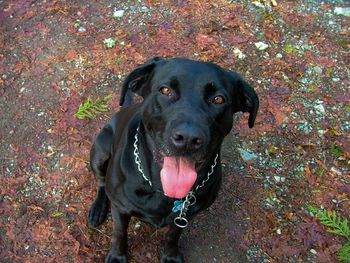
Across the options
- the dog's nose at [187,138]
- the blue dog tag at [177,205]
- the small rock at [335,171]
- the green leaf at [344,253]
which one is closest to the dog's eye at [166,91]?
the dog's nose at [187,138]

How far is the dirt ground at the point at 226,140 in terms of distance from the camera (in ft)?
12.1

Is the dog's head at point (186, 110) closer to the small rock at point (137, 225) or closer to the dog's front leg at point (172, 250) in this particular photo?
the dog's front leg at point (172, 250)

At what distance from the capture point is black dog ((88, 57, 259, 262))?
2.56 meters

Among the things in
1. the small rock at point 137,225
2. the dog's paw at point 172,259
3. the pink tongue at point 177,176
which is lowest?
the dog's paw at point 172,259

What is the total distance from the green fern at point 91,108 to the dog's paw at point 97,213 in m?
0.97

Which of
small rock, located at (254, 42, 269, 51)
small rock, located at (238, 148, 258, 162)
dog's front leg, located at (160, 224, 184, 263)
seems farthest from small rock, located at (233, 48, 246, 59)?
dog's front leg, located at (160, 224, 184, 263)

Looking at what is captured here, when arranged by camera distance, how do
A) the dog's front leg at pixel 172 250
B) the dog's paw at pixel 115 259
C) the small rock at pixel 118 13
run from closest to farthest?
the dog's front leg at pixel 172 250 → the dog's paw at pixel 115 259 → the small rock at pixel 118 13

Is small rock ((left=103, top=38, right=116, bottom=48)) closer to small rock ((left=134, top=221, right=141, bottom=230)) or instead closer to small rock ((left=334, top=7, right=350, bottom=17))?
small rock ((left=134, top=221, right=141, bottom=230))

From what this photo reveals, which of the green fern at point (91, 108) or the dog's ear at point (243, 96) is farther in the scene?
the green fern at point (91, 108)

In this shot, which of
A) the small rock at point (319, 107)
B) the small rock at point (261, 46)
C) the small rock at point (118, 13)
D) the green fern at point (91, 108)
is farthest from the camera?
the small rock at point (118, 13)

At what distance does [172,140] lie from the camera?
2479 mm

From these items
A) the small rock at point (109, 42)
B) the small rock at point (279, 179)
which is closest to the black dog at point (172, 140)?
the small rock at point (279, 179)

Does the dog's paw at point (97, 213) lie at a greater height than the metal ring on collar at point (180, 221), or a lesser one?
lesser

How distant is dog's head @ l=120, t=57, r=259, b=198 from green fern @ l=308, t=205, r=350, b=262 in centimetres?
155
